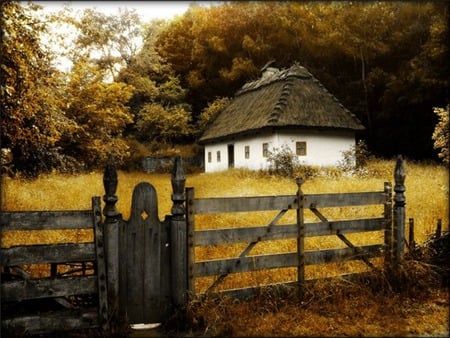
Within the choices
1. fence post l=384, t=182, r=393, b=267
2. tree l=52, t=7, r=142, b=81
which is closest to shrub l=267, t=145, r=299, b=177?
tree l=52, t=7, r=142, b=81

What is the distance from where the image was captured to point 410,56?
31.0 metres

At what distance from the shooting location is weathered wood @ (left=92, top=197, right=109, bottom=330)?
4371mm

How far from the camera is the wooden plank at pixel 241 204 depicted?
16.3 ft

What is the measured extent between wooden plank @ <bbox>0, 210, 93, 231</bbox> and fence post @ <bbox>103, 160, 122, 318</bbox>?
202mm

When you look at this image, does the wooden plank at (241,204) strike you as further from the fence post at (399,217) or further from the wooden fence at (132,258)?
the fence post at (399,217)

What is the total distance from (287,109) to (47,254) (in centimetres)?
1892

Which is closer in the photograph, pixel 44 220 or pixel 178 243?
pixel 44 220

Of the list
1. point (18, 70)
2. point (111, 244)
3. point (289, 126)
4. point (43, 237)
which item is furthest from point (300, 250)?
point (289, 126)

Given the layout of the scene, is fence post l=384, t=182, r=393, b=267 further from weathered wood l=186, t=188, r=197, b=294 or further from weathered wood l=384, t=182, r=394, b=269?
weathered wood l=186, t=188, r=197, b=294

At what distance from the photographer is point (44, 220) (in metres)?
4.26

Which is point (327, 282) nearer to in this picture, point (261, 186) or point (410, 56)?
point (261, 186)

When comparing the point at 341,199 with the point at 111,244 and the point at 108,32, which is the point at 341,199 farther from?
the point at 108,32

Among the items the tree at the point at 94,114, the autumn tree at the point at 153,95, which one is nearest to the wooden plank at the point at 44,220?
the autumn tree at the point at 153,95

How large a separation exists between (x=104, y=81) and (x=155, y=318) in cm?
1620
